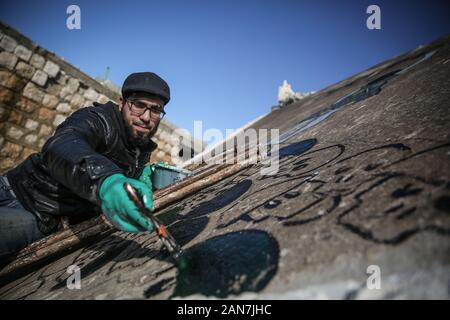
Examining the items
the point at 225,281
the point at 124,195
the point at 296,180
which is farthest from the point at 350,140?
the point at 124,195

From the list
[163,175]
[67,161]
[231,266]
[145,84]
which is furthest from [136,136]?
[231,266]

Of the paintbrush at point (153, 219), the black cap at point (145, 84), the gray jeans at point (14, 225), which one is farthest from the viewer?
the black cap at point (145, 84)

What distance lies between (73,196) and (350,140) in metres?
2.00

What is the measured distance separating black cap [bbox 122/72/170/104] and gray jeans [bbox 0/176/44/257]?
1.13 metres

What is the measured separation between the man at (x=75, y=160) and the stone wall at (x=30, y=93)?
2285 millimetres

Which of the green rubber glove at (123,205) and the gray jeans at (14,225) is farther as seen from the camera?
the gray jeans at (14,225)

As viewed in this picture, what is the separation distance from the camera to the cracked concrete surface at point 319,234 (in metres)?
0.73

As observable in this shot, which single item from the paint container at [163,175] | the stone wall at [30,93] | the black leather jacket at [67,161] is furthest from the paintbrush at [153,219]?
the stone wall at [30,93]

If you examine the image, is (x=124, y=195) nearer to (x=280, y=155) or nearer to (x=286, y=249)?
(x=286, y=249)

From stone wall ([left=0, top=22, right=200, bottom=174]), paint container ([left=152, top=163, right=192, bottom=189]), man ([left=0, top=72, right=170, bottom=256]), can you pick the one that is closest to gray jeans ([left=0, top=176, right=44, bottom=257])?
man ([left=0, top=72, right=170, bottom=256])

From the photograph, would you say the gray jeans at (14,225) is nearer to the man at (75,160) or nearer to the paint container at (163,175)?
the man at (75,160)

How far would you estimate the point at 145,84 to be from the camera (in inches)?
79.5

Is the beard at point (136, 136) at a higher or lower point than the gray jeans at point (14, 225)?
higher
